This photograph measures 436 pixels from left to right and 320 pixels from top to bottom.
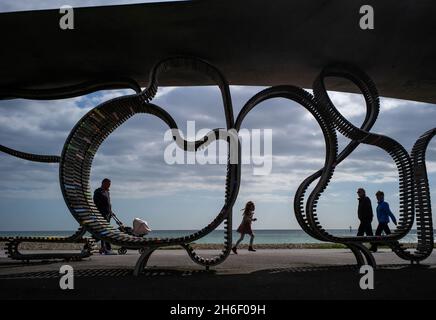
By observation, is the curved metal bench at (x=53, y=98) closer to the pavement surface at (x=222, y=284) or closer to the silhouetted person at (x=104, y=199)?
the silhouetted person at (x=104, y=199)

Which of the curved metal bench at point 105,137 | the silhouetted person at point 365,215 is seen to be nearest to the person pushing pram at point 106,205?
the curved metal bench at point 105,137

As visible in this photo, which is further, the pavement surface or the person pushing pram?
the person pushing pram

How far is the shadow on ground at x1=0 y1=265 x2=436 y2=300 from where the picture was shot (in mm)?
5391

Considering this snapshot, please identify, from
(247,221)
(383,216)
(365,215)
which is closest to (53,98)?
(247,221)

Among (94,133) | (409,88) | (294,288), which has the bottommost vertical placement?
(294,288)

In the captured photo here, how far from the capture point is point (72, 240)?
32.9 ft

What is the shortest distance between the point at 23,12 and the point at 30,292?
4.49 metres

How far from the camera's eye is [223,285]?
620cm

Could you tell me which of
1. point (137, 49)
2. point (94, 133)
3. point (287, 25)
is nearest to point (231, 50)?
point (287, 25)

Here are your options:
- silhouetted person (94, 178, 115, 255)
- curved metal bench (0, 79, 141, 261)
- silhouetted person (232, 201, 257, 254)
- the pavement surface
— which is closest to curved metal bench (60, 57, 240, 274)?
the pavement surface

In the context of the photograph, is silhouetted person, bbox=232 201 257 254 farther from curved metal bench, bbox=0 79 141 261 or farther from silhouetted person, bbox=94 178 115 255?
curved metal bench, bbox=0 79 141 261

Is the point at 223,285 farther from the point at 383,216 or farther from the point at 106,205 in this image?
the point at 383,216
